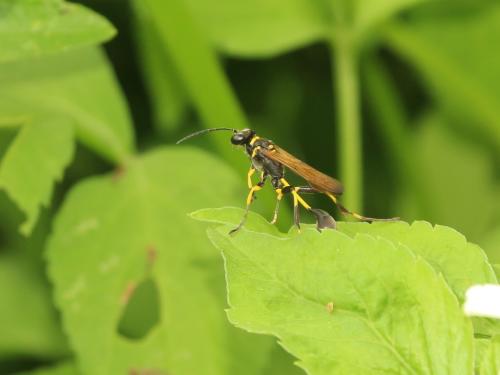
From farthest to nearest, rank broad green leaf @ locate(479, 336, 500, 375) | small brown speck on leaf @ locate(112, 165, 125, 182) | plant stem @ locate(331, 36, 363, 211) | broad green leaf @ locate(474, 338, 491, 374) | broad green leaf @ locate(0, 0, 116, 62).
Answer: plant stem @ locate(331, 36, 363, 211)
small brown speck on leaf @ locate(112, 165, 125, 182)
broad green leaf @ locate(0, 0, 116, 62)
broad green leaf @ locate(474, 338, 491, 374)
broad green leaf @ locate(479, 336, 500, 375)

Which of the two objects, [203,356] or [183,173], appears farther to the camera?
[183,173]

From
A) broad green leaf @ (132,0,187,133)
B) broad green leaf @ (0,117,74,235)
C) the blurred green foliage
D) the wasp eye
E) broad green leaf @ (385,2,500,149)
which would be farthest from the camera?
broad green leaf @ (385,2,500,149)

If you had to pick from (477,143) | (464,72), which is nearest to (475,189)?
(477,143)

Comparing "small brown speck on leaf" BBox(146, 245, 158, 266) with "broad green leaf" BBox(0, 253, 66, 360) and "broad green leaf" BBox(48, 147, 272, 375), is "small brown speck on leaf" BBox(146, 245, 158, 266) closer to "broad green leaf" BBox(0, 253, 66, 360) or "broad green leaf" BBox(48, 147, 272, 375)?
"broad green leaf" BBox(48, 147, 272, 375)

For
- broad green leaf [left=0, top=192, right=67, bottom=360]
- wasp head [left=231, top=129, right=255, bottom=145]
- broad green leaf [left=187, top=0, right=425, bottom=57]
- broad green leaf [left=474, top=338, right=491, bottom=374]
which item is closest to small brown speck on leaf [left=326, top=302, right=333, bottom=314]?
broad green leaf [left=474, top=338, right=491, bottom=374]

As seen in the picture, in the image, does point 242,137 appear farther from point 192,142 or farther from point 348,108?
point 192,142

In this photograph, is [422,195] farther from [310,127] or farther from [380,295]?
[380,295]

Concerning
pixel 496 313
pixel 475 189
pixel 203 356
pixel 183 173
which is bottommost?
pixel 475 189
